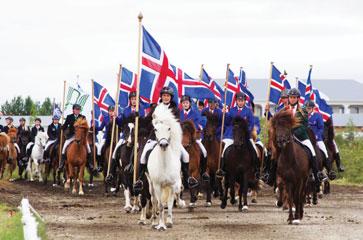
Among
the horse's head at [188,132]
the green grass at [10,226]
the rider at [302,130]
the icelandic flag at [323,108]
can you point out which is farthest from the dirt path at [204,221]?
the icelandic flag at [323,108]

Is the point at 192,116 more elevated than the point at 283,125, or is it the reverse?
the point at 192,116

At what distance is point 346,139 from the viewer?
49.2 m

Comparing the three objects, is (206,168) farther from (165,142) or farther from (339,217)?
(165,142)

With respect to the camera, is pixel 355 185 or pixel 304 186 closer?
pixel 304 186

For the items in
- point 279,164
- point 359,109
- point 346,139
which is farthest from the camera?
point 359,109

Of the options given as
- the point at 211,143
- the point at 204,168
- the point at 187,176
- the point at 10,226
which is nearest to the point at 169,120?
the point at 187,176

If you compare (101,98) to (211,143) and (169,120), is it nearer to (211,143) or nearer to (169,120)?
(211,143)

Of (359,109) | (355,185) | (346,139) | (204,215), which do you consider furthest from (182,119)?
(359,109)

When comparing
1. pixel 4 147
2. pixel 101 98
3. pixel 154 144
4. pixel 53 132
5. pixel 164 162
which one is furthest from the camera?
pixel 4 147

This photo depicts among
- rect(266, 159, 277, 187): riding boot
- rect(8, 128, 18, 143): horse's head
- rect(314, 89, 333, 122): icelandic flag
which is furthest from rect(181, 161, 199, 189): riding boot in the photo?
rect(8, 128, 18, 143): horse's head

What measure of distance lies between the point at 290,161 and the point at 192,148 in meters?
4.65

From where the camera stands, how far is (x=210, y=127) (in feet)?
82.8

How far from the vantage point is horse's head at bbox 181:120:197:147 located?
22.4 m

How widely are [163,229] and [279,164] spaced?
311 cm
